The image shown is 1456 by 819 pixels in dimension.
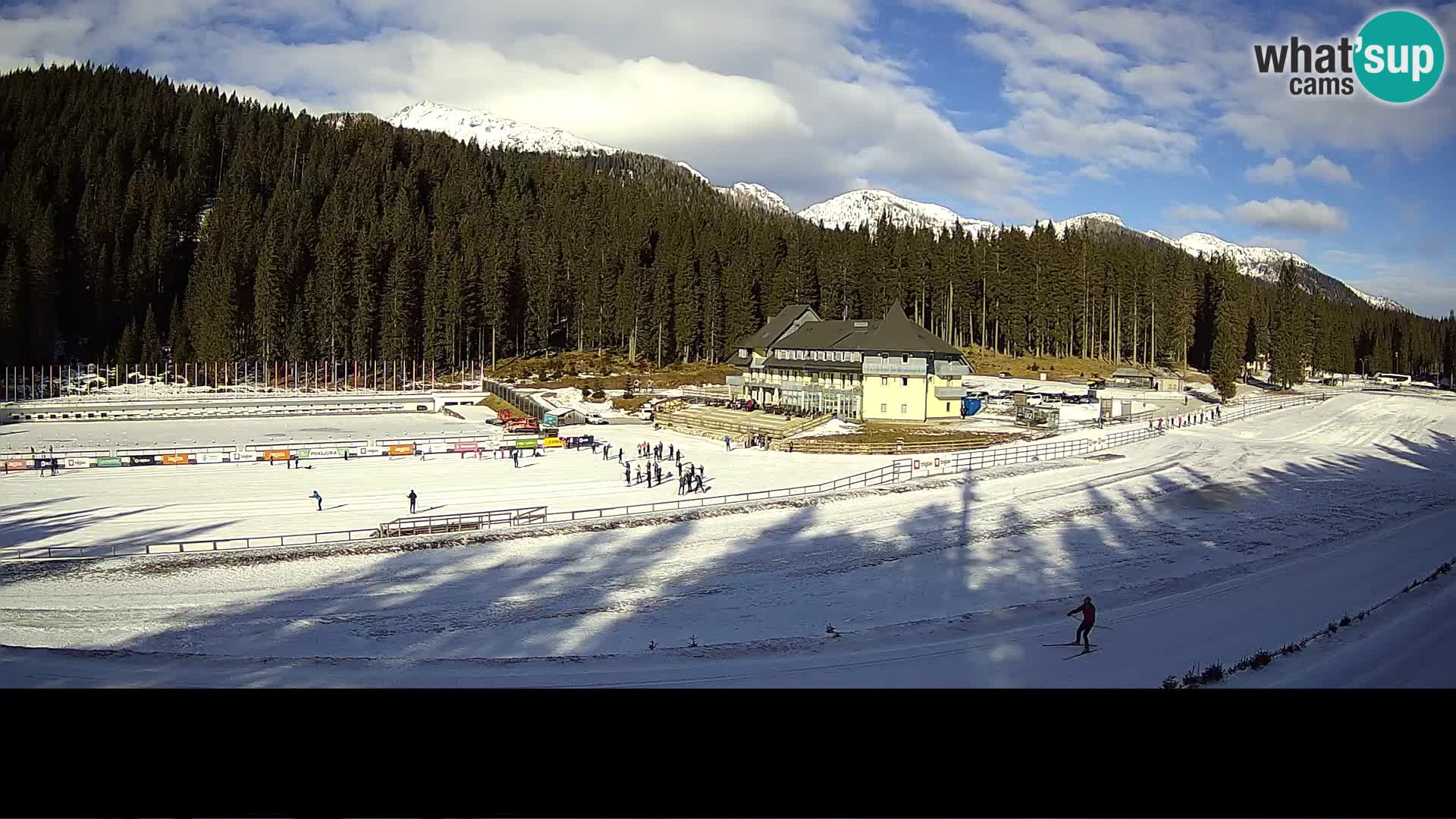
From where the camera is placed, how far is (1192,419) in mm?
55156

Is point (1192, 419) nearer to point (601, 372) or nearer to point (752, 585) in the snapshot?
→ point (752, 585)

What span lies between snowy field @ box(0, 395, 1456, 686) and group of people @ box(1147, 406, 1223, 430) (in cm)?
1597

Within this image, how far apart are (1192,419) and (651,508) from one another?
134 feet

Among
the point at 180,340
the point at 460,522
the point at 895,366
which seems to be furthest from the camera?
the point at 180,340

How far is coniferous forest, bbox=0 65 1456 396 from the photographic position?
85.5 metres

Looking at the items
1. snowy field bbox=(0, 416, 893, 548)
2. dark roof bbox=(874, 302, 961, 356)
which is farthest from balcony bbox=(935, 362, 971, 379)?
snowy field bbox=(0, 416, 893, 548)

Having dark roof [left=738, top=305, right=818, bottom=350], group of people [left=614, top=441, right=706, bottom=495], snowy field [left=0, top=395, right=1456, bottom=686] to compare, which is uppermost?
dark roof [left=738, top=305, right=818, bottom=350]

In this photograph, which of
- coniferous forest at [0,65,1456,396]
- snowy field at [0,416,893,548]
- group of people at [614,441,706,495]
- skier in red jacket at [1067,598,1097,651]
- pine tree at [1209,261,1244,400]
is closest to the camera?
skier in red jacket at [1067,598,1097,651]

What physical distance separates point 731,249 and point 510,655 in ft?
281

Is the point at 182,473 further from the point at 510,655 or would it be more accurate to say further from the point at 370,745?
the point at 370,745

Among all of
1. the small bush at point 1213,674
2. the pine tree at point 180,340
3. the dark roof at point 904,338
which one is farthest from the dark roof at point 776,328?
the small bush at point 1213,674

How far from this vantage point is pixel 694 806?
5121 mm

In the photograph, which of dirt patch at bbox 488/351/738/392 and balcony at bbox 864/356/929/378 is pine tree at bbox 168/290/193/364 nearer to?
dirt patch at bbox 488/351/738/392

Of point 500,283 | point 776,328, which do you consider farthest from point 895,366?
point 500,283
